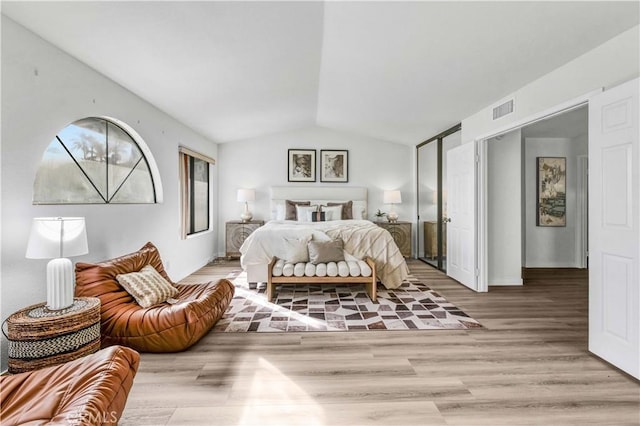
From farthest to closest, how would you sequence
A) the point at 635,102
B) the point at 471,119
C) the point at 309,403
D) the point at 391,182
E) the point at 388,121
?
the point at 391,182 → the point at 388,121 → the point at 471,119 → the point at 635,102 → the point at 309,403


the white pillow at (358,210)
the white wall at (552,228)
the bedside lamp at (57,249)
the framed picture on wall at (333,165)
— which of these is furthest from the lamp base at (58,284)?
the white wall at (552,228)

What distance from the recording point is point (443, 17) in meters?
2.34

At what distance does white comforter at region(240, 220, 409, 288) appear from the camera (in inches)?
163

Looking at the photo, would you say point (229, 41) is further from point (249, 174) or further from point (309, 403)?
point (249, 174)

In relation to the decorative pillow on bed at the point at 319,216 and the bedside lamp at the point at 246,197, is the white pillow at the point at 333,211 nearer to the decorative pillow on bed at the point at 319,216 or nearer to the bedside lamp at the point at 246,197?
the decorative pillow on bed at the point at 319,216

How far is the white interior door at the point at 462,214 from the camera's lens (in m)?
4.24

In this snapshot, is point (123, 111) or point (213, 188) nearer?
point (123, 111)

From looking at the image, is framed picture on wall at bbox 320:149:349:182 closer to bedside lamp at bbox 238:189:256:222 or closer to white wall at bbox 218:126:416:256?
white wall at bbox 218:126:416:256

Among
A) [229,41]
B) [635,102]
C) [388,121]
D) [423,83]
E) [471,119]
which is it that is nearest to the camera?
[635,102]

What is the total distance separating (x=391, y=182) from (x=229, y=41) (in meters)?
4.86

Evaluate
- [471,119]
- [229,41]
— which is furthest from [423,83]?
[229,41]

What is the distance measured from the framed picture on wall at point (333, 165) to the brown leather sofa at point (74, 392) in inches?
223

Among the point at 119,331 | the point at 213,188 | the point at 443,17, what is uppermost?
the point at 443,17

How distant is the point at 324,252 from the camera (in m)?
4.00
